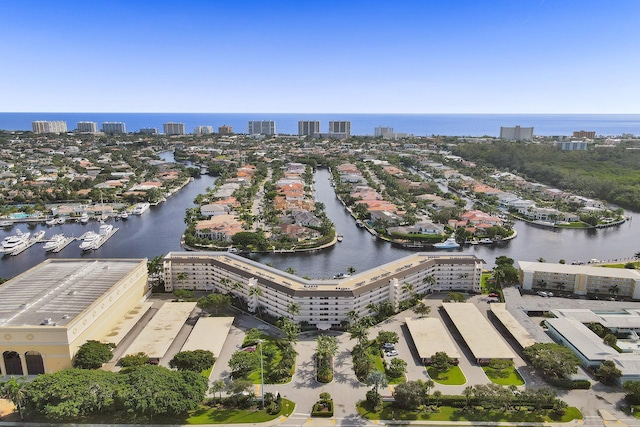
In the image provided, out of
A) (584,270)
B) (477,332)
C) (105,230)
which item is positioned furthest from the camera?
(105,230)

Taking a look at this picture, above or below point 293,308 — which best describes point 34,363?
below

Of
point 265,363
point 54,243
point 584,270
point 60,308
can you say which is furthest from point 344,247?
point 54,243

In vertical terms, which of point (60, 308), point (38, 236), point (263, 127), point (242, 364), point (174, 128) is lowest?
point (242, 364)

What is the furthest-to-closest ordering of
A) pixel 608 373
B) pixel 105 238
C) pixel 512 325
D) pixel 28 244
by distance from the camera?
pixel 105 238
pixel 28 244
pixel 512 325
pixel 608 373

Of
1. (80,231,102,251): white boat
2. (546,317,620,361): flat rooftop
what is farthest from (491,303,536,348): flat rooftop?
(80,231,102,251): white boat

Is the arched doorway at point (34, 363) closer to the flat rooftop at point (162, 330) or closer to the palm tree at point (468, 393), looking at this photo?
the flat rooftop at point (162, 330)

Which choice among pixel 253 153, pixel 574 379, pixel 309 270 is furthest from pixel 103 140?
pixel 574 379

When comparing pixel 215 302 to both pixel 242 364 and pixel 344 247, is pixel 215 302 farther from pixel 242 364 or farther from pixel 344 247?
pixel 344 247

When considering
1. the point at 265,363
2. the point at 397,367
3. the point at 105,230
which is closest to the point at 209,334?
the point at 265,363

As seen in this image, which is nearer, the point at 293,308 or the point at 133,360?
the point at 133,360
